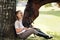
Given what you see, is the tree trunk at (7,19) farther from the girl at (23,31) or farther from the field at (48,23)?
the field at (48,23)

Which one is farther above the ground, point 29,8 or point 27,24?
point 29,8

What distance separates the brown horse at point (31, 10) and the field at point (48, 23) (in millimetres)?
42

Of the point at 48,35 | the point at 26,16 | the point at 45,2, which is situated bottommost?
the point at 48,35

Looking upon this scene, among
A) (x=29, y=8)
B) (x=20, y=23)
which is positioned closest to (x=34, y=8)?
(x=29, y=8)

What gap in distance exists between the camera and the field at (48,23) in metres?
1.94

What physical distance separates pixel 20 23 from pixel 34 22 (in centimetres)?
12

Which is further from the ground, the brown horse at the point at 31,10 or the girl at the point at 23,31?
the brown horse at the point at 31,10

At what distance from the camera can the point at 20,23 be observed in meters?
1.93

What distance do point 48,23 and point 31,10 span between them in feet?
0.59

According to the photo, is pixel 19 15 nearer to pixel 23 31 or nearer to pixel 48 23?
pixel 23 31

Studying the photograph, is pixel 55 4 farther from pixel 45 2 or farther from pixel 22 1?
pixel 22 1

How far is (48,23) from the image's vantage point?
1.96m

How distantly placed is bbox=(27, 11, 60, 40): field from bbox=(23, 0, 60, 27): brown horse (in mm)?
42

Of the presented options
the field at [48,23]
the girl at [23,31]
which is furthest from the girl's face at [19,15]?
the field at [48,23]
